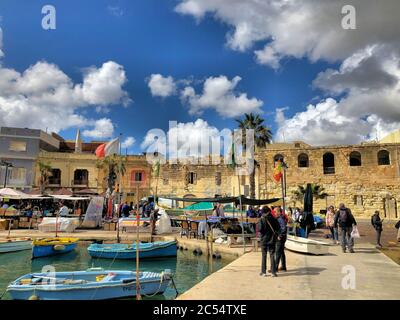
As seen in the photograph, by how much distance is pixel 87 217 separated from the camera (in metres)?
23.4

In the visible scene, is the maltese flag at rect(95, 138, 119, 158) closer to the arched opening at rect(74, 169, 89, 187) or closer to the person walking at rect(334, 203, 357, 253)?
the person walking at rect(334, 203, 357, 253)

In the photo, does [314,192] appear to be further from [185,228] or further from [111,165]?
[111,165]

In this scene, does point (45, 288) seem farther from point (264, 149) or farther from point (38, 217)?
point (264, 149)

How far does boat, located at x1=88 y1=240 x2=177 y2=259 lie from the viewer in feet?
48.4

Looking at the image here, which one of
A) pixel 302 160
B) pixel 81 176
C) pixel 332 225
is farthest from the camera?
pixel 81 176

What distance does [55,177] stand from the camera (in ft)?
139

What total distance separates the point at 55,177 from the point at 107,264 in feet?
103

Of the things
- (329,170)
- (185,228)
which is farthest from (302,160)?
(185,228)

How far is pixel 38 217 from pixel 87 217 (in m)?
3.91

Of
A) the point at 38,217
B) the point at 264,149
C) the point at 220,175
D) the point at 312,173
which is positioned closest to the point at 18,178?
the point at 38,217

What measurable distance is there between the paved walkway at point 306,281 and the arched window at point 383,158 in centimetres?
2668

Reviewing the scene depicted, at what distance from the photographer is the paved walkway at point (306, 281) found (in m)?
6.27

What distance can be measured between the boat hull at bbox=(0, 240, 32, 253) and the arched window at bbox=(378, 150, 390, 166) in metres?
32.8

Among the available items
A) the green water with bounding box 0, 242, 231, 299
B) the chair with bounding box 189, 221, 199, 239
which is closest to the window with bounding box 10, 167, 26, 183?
the green water with bounding box 0, 242, 231, 299
